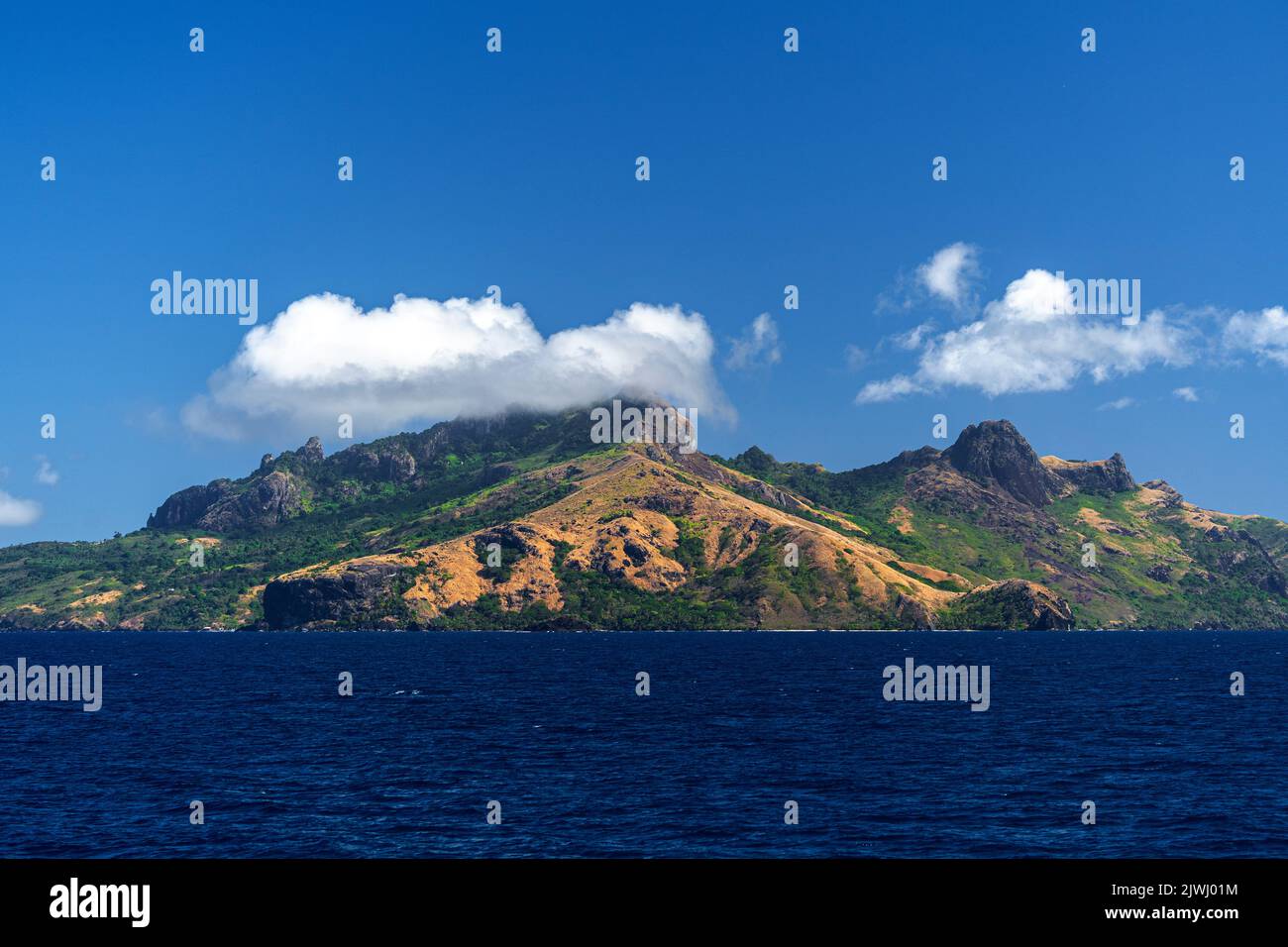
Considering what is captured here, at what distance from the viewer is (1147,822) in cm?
7019

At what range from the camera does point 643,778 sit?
8525 cm

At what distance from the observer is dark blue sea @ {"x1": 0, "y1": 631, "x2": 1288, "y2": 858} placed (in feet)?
211

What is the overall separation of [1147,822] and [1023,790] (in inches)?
439

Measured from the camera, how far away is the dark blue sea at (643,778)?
6425 centimetres
